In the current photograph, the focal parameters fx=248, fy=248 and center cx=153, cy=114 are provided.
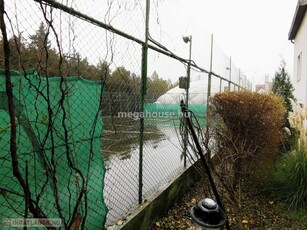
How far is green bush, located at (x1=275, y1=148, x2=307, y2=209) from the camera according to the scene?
157 inches

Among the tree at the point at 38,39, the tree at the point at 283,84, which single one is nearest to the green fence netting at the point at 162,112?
the tree at the point at 38,39

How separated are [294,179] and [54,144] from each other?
3.91 metres

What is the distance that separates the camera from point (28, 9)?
171cm

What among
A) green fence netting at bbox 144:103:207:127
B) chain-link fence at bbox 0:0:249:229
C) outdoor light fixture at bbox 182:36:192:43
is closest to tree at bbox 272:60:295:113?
outdoor light fixture at bbox 182:36:192:43

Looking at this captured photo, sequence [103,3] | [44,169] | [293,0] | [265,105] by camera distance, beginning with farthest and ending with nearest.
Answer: [293,0] → [265,105] → [103,3] → [44,169]

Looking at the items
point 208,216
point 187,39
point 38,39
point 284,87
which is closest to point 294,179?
point 208,216

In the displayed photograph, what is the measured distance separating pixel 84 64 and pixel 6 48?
119 centimetres

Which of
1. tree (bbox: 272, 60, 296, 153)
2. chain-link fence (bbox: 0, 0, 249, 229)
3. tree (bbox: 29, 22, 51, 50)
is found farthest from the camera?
tree (bbox: 272, 60, 296, 153)

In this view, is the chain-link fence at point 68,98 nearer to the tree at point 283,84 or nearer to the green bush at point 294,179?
the green bush at point 294,179

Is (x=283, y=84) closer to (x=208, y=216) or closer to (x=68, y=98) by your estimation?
(x=208, y=216)

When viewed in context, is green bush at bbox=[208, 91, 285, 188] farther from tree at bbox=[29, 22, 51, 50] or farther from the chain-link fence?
tree at bbox=[29, 22, 51, 50]

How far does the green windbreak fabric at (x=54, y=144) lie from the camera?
1670mm

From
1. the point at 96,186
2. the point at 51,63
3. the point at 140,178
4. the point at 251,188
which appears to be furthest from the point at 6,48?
the point at 251,188

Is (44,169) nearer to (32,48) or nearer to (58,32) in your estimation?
(32,48)
